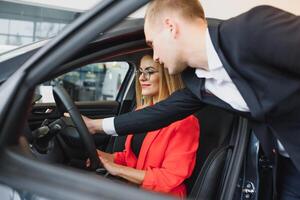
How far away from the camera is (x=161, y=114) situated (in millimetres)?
1784

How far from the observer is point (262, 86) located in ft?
4.31

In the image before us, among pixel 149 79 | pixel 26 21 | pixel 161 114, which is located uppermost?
pixel 26 21

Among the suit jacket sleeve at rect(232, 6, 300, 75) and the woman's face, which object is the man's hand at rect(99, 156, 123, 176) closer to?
the woman's face

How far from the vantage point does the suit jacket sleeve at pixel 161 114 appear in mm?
1765

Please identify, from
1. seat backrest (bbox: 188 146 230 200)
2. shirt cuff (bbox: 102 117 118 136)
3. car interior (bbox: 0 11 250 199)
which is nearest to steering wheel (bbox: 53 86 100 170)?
car interior (bbox: 0 11 250 199)

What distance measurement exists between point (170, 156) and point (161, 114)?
18 cm

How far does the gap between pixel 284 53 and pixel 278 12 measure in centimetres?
15

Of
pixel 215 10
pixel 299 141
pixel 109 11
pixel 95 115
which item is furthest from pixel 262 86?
pixel 215 10

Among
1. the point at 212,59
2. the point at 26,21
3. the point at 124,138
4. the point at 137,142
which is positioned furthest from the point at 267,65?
the point at 26,21


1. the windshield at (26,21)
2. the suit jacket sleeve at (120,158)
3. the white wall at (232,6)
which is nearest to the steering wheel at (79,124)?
the suit jacket sleeve at (120,158)

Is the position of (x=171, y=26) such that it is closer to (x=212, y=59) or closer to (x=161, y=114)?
(x=212, y=59)

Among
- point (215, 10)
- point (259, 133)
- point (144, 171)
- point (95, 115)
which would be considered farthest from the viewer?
point (215, 10)

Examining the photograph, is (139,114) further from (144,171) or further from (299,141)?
(299,141)

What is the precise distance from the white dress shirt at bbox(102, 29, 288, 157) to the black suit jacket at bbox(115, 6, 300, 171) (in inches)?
1.5
